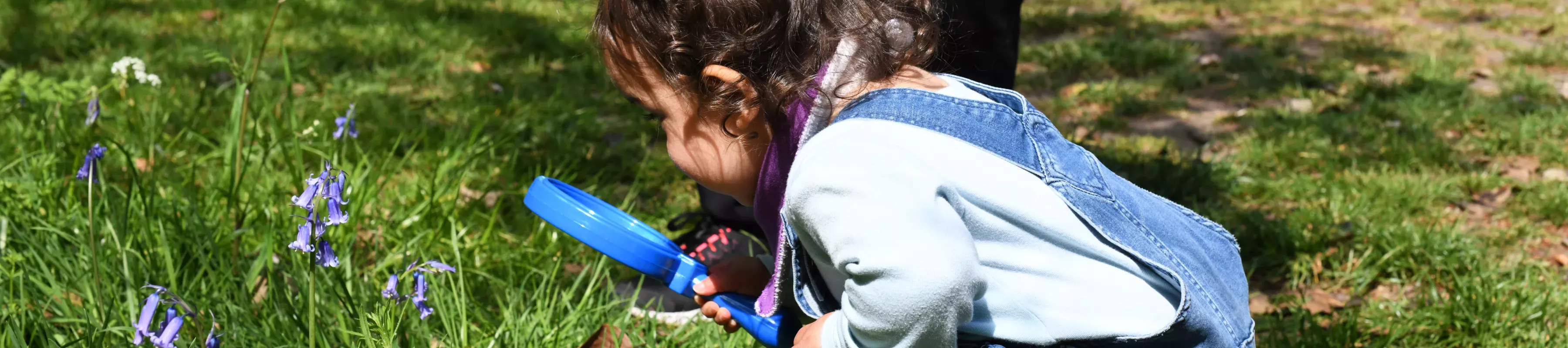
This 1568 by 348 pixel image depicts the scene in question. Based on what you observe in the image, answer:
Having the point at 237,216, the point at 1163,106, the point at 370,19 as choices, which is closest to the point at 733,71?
the point at 237,216

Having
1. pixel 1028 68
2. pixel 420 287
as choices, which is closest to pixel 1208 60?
pixel 1028 68

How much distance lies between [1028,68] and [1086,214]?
3.29 metres

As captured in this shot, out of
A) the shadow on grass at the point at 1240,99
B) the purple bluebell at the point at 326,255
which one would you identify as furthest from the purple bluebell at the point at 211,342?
the shadow on grass at the point at 1240,99

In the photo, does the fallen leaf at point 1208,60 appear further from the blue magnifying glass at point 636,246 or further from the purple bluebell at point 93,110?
the purple bluebell at point 93,110

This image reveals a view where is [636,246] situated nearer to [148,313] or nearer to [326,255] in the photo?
[326,255]

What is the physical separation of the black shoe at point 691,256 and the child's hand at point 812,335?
617 mm

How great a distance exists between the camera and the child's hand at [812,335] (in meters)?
1.45

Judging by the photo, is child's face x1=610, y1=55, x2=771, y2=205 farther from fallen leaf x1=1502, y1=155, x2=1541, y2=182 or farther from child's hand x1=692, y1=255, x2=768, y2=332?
fallen leaf x1=1502, y1=155, x2=1541, y2=182

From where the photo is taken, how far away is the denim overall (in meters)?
1.37

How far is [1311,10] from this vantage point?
585cm

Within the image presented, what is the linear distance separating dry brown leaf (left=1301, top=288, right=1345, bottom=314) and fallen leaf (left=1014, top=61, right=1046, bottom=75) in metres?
2.15

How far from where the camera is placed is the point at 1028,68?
4.57 metres

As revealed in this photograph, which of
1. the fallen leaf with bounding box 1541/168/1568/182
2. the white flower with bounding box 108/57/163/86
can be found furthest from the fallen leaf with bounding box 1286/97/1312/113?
the white flower with bounding box 108/57/163/86

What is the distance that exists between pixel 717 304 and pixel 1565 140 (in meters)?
→ 2.93
